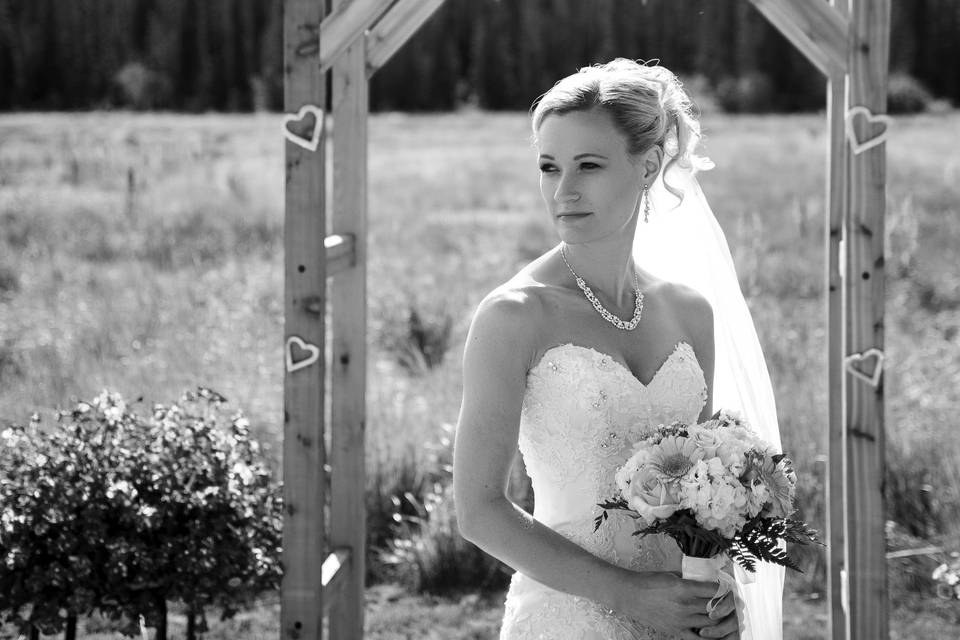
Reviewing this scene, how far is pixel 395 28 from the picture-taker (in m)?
3.88

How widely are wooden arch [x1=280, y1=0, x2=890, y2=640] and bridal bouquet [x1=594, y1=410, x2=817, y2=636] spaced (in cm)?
90

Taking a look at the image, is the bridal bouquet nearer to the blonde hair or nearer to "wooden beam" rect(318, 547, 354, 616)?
the blonde hair

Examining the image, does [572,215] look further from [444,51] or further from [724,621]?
[444,51]

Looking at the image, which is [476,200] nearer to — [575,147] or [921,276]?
[921,276]

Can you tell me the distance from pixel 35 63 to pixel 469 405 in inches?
961

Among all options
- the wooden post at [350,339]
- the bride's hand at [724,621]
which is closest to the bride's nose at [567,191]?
the bride's hand at [724,621]

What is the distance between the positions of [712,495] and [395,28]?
2.24 meters

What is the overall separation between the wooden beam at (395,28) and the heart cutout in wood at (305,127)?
104cm

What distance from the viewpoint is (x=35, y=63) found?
24.2 meters

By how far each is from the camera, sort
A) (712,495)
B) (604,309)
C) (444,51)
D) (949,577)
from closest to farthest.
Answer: (712,495), (604,309), (949,577), (444,51)

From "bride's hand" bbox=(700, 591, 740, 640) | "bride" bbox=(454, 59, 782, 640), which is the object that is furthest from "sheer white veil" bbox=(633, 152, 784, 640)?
"bride's hand" bbox=(700, 591, 740, 640)

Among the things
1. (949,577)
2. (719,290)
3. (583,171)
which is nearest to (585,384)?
(583,171)

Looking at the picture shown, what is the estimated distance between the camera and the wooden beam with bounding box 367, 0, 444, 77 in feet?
12.5

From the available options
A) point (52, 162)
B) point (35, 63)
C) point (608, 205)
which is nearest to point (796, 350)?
point (608, 205)
